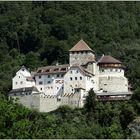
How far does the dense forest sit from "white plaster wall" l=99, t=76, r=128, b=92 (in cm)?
96

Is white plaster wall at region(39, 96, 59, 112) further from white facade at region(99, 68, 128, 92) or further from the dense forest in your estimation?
white facade at region(99, 68, 128, 92)

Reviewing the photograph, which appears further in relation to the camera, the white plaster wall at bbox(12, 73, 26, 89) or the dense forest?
the white plaster wall at bbox(12, 73, 26, 89)

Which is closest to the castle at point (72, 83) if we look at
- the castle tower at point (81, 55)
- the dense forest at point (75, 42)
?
the castle tower at point (81, 55)

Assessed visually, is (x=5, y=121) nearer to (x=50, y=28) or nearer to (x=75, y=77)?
(x=75, y=77)

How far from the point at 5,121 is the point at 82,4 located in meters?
68.4

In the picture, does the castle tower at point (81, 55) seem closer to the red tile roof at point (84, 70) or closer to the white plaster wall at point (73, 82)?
the red tile roof at point (84, 70)

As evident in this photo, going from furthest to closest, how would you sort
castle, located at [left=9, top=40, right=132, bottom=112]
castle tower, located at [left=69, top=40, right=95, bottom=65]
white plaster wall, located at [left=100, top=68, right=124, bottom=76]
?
1. castle tower, located at [left=69, top=40, right=95, bottom=65]
2. white plaster wall, located at [left=100, top=68, right=124, bottom=76]
3. castle, located at [left=9, top=40, right=132, bottom=112]

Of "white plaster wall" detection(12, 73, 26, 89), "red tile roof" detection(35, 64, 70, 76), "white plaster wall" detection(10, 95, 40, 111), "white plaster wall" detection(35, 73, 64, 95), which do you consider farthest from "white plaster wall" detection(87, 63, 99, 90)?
"white plaster wall" detection(12, 73, 26, 89)

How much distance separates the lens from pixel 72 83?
208ft

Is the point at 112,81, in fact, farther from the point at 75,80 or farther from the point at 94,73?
the point at 75,80

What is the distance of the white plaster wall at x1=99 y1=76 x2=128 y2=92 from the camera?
64.3m

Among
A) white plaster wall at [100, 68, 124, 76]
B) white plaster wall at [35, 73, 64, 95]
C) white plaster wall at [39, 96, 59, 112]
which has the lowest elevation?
white plaster wall at [39, 96, 59, 112]

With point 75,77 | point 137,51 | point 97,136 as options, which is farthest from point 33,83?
point 137,51

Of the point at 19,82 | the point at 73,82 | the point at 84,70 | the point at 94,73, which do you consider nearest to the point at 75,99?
the point at 73,82
